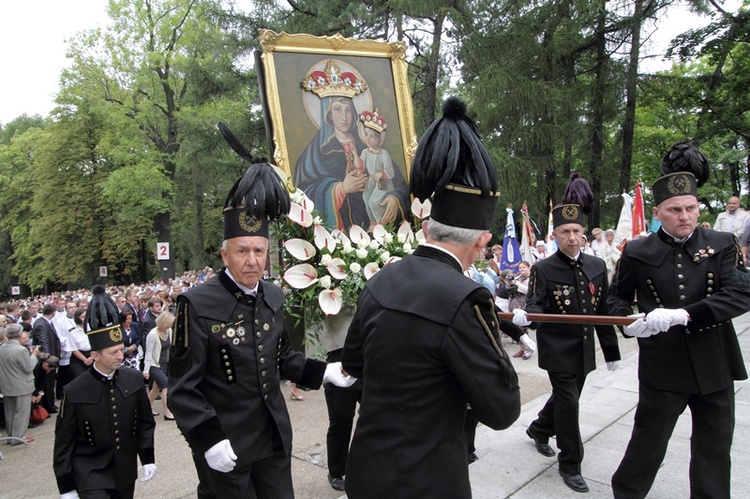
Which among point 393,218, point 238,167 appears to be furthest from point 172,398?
point 238,167

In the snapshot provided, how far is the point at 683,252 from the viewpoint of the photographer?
11.6ft

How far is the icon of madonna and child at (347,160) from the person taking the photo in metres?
6.28

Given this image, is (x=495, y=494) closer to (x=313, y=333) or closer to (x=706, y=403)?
(x=706, y=403)

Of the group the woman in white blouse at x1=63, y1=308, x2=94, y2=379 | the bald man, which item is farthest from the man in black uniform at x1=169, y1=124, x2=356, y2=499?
the bald man

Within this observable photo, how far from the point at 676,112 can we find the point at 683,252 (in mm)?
21727

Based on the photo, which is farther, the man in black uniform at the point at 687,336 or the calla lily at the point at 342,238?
the calla lily at the point at 342,238

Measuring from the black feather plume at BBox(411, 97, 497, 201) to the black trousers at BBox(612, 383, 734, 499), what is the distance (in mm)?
2311

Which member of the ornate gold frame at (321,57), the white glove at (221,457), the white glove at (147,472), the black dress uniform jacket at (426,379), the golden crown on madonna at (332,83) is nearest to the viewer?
the black dress uniform jacket at (426,379)

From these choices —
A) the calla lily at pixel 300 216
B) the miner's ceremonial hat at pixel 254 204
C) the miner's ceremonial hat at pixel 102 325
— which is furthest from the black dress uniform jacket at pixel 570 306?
the miner's ceremonial hat at pixel 102 325

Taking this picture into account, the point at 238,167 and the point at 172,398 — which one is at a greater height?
the point at 238,167

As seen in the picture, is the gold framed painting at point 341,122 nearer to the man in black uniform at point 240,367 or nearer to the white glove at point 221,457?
the man in black uniform at point 240,367

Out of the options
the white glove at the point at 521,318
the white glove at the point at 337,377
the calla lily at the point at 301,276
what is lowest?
the white glove at the point at 337,377

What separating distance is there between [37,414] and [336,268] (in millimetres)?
6813

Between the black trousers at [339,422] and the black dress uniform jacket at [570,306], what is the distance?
1.62 meters
